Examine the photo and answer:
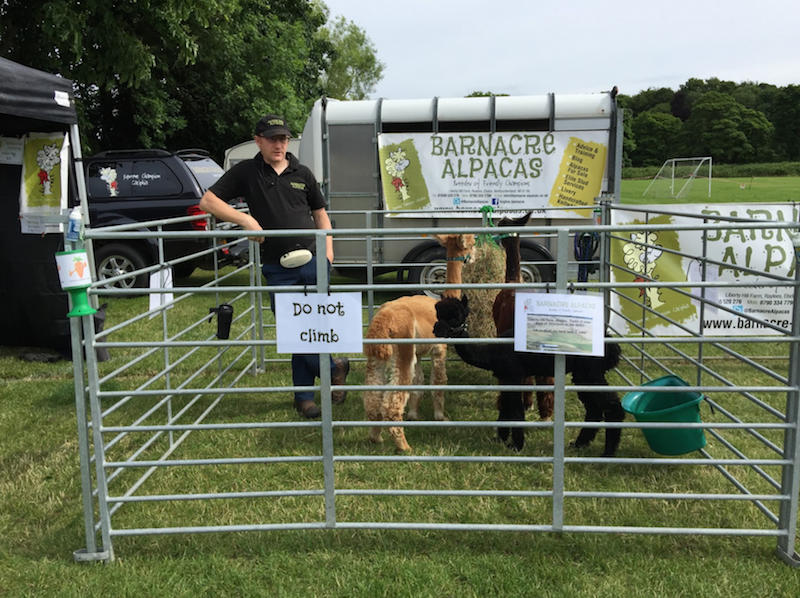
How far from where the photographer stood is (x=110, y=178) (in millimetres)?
10859

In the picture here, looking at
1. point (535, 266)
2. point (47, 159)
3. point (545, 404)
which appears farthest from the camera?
point (535, 266)

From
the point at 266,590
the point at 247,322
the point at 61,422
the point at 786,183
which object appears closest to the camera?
the point at 266,590

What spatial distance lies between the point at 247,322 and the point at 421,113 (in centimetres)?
412

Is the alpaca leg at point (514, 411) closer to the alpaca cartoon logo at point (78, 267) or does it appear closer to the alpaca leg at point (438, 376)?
the alpaca leg at point (438, 376)

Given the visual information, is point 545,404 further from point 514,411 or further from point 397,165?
point 397,165

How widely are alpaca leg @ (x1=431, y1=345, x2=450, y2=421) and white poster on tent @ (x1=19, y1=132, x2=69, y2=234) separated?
433 cm

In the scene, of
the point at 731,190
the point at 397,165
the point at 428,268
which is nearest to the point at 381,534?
the point at 428,268

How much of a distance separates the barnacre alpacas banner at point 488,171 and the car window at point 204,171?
147 inches

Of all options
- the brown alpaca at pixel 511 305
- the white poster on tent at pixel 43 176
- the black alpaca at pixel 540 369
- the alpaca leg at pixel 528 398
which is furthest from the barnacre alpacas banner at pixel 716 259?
the white poster on tent at pixel 43 176

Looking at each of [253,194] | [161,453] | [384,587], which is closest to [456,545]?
[384,587]

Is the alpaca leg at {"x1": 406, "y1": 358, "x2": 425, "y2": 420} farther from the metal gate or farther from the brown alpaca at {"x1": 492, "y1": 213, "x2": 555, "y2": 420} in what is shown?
the brown alpaca at {"x1": 492, "y1": 213, "x2": 555, "y2": 420}

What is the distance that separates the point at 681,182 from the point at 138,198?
3521 centimetres

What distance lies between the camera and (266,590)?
9.66ft

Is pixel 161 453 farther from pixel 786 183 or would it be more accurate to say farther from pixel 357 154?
pixel 786 183
